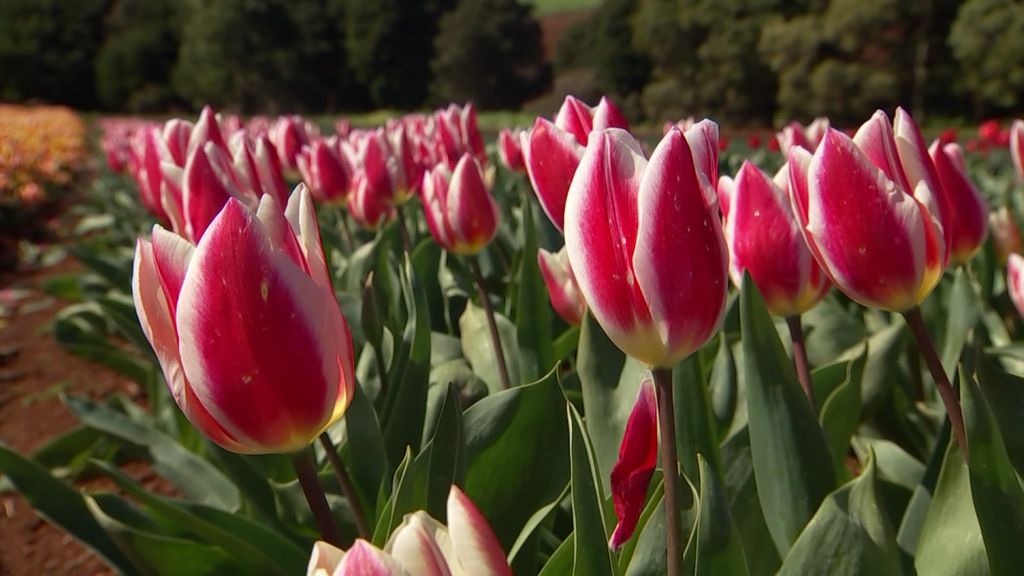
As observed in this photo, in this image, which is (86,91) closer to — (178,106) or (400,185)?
(178,106)

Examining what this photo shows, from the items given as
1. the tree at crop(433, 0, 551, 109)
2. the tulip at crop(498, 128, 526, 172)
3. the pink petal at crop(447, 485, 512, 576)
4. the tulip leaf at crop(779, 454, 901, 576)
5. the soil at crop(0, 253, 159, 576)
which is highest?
the pink petal at crop(447, 485, 512, 576)

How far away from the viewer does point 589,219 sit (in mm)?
719

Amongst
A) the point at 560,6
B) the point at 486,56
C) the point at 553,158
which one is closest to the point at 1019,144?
the point at 553,158

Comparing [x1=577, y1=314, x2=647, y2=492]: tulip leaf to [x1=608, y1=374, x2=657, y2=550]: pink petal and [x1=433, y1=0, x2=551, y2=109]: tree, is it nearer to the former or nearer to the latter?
[x1=608, y1=374, x2=657, y2=550]: pink petal

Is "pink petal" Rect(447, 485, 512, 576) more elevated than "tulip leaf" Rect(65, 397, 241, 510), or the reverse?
"pink petal" Rect(447, 485, 512, 576)

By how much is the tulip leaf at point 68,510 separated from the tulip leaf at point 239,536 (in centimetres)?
7

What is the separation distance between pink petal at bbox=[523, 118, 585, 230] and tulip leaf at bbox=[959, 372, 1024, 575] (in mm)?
443

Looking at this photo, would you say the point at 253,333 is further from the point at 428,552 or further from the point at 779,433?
the point at 779,433

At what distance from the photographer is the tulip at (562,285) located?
4.98 feet

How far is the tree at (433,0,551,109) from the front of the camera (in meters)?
40.8

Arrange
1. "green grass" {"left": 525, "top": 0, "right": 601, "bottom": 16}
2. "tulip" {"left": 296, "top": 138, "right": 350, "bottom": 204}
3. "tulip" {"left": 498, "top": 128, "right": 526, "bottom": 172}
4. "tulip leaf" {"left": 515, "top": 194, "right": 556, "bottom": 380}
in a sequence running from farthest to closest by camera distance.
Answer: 1. "green grass" {"left": 525, "top": 0, "right": 601, "bottom": 16}
2. "tulip" {"left": 498, "top": 128, "right": 526, "bottom": 172}
3. "tulip" {"left": 296, "top": 138, "right": 350, "bottom": 204}
4. "tulip leaf" {"left": 515, "top": 194, "right": 556, "bottom": 380}

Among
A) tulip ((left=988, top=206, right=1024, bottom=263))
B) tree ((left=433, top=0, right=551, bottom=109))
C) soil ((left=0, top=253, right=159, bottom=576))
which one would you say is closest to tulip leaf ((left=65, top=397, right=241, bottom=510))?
soil ((left=0, top=253, right=159, bottom=576))

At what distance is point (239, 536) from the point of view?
115 cm

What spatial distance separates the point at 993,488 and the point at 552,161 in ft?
1.74
